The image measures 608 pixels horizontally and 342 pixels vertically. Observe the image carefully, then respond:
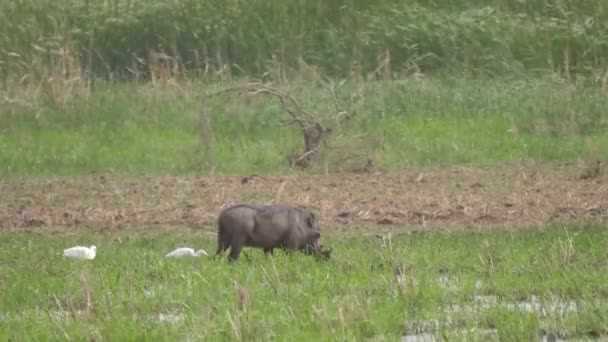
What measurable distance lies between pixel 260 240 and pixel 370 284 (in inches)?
80.5

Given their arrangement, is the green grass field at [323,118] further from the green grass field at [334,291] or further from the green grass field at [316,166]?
the green grass field at [334,291]

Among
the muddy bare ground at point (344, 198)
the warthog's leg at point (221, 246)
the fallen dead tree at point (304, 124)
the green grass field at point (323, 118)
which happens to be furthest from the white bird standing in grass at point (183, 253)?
the green grass field at point (323, 118)

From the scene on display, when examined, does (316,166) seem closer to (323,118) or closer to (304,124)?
(304,124)

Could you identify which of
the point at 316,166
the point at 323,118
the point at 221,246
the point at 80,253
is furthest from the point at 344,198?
the point at 80,253

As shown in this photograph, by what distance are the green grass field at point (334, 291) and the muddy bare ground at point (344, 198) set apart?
161cm

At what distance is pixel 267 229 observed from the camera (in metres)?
12.4

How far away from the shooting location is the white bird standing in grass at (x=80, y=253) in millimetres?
12533

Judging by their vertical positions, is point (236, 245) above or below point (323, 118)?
above

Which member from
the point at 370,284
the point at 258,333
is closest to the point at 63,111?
the point at 370,284

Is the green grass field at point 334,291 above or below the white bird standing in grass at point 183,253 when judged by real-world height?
above

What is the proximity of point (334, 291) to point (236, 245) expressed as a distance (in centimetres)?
203

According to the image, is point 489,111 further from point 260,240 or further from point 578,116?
point 260,240

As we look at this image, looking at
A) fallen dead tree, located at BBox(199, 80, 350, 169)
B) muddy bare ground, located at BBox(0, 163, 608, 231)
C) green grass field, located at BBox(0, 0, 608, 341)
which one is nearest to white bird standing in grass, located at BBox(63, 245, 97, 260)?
green grass field, located at BBox(0, 0, 608, 341)

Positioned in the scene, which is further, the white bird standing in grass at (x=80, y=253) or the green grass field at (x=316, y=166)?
the white bird standing in grass at (x=80, y=253)
